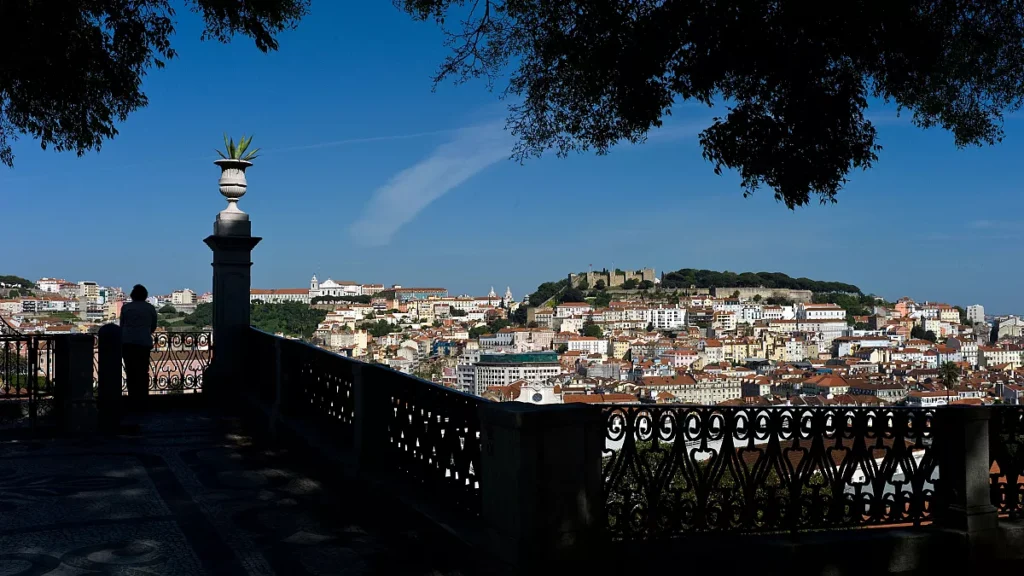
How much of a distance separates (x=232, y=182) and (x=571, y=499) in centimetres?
707

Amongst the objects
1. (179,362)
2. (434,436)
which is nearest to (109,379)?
(179,362)

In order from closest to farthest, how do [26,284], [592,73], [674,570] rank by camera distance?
[674,570] → [592,73] → [26,284]

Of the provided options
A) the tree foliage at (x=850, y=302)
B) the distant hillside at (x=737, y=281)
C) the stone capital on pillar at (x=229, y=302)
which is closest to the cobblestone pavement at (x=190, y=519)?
the stone capital on pillar at (x=229, y=302)

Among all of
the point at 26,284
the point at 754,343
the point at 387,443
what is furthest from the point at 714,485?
the point at 754,343

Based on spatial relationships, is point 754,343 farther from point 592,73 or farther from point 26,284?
point 592,73

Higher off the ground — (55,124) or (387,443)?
(55,124)

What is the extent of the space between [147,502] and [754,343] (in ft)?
339

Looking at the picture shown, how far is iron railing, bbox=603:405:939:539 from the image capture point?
426 cm

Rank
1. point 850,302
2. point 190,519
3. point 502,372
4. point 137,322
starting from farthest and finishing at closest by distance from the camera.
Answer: point 850,302
point 502,372
point 137,322
point 190,519

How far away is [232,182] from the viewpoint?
9664 millimetres

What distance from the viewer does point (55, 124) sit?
7.43 metres

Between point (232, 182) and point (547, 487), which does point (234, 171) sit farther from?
point (547, 487)

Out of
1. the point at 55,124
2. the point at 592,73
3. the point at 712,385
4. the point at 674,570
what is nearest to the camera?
the point at 674,570

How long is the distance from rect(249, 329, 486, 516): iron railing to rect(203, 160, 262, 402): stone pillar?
1716mm
